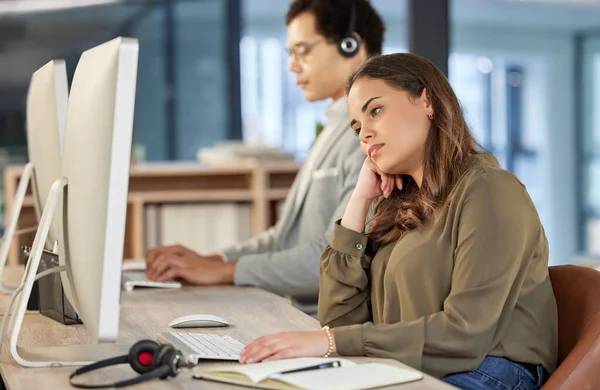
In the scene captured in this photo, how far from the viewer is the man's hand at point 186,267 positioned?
273cm

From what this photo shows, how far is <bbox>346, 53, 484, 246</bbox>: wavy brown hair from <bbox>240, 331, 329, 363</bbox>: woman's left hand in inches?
14.9

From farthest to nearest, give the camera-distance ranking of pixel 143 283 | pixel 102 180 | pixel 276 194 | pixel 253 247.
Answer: pixel 276 194
pixel 253 247
pixel 143 283
pixel 102 180

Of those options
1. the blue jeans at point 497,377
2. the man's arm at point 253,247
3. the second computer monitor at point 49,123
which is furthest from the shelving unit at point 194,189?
the blue jeans at point 497,377

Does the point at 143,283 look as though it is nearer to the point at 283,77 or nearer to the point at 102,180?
the point at 102,180

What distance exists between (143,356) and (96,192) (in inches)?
10.7

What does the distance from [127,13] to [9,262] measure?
6.33 feet

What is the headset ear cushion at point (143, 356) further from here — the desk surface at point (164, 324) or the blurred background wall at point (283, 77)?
the blurred background wall at point (283, 77)

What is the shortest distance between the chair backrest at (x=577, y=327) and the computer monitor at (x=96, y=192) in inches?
32.2

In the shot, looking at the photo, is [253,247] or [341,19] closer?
[341,19]

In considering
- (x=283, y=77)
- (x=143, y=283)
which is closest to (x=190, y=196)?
(x=143, y=283)

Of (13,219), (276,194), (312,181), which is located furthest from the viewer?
(276,194)

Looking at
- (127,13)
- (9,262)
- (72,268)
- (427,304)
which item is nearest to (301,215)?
(427,304)

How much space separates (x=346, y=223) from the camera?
6.87ft

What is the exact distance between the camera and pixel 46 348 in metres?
1.80
